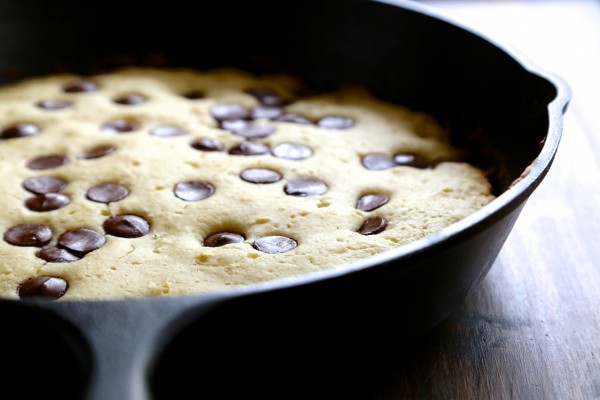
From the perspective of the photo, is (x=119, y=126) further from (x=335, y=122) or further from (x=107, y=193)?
(x=335, y=122)

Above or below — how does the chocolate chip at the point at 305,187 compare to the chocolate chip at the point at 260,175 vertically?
above

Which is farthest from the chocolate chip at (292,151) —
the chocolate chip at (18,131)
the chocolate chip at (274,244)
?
the chocolate chip at (18,131)

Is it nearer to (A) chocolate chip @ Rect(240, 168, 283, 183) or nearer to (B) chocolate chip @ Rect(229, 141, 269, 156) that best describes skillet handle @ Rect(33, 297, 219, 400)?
(A) chocolate chip @ Rect(240, 168, 283, 183)

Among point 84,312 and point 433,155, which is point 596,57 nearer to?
point 433,155

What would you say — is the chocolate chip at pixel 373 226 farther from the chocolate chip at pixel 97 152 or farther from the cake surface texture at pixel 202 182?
the chocolate chip at pixel 97 152

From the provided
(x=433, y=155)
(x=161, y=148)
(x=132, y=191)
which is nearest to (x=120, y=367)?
(x=132, y=191)

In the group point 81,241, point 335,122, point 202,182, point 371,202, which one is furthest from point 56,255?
point 335,122
